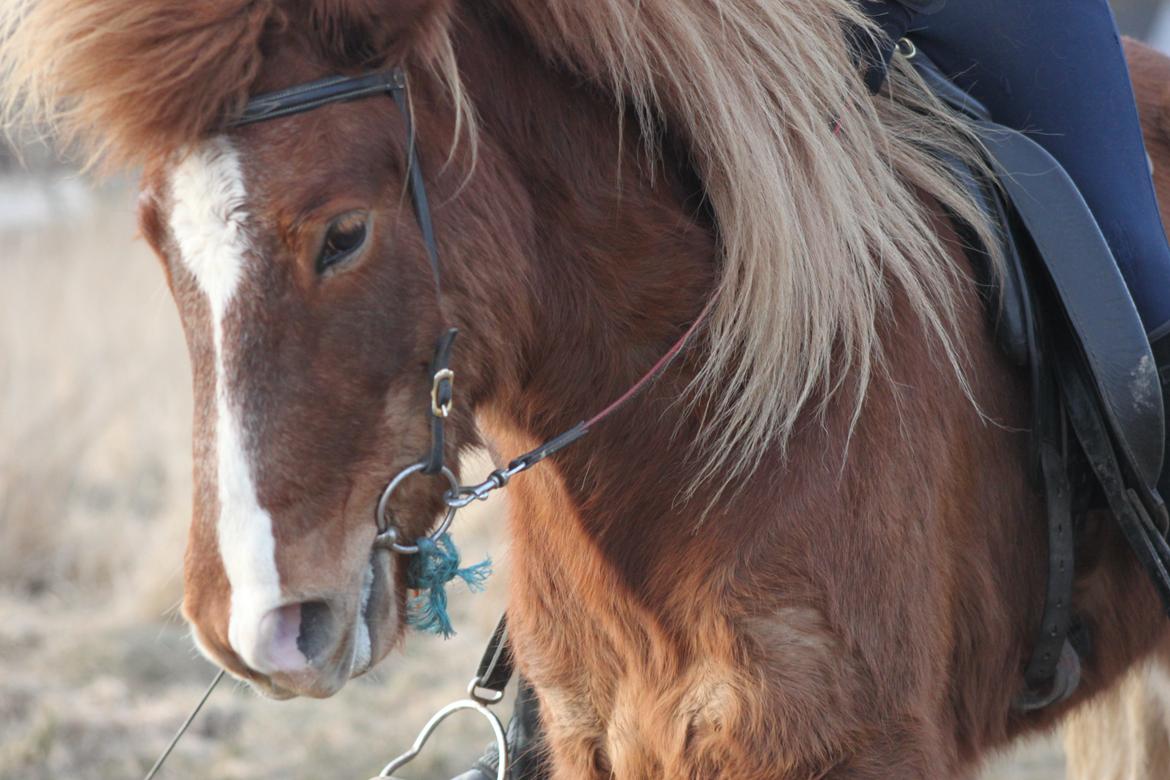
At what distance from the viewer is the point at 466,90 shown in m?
1.73

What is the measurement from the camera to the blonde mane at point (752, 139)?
1631 mm

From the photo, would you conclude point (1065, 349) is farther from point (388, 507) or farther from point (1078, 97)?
point (388, 507)

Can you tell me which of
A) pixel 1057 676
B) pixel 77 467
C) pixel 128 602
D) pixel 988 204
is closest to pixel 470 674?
pixel 128 602

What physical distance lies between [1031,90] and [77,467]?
18.7 ft

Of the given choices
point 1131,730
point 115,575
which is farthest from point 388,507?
point 115,575

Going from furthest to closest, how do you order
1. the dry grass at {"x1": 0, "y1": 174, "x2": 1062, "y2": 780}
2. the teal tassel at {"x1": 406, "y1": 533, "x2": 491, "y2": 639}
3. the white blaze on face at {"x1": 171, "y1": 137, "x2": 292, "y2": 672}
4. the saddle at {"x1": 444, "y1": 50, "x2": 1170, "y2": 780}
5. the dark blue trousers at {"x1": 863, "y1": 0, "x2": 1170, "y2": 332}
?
the dry grass at {"x1": 0, "y1": 174, "x2": 1062, "y2": 780}, the dark blue trousers at {"x1": 863, "y1": 0, "x2": 1170, "y2": 332}, the saddle at {"x1": 444, "y1": 50, "x2": 1170, "y2": 780}, the teal tassel at {"x1": 406, "y1": 533, "x2": 491, "y2": 639}, the white blaze on face at {"x1": 171, "y1": 137, "x2": 292, "y2": 672}

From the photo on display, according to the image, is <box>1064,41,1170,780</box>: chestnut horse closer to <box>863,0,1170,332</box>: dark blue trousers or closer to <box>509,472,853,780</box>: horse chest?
<box>863,0,1170,332</box>: dark blue trousers

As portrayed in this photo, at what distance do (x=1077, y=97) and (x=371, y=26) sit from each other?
1284mm

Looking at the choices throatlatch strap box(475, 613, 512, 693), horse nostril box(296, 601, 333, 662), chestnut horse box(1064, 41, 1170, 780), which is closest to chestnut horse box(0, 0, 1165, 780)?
horse nostril box(296, 601, 333, 662)

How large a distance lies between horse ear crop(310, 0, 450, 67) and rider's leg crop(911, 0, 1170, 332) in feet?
3.23

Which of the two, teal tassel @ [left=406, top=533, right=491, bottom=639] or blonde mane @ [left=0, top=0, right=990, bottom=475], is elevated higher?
blonde mane @ [left=0, top=0, right=990, bottom=475]

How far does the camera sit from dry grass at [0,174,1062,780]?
14.4 feet

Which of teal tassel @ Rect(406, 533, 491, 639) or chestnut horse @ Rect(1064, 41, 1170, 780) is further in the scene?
chestnut horse @ Rect(1064, 41, 1170, 780)

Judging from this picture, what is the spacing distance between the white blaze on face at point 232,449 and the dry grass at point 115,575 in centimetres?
130
